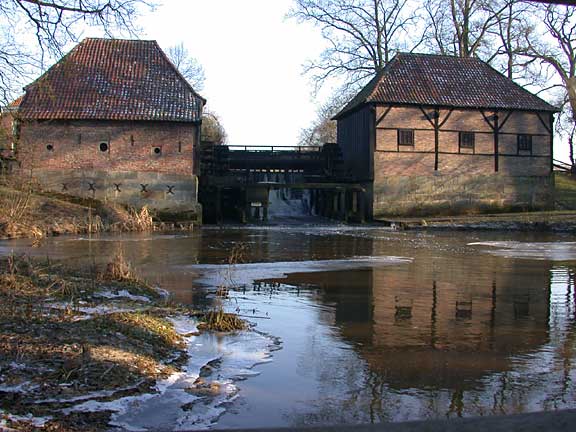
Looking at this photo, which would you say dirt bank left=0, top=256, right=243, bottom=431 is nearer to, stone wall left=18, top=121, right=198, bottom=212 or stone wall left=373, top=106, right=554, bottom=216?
stone wall left=18, top=121, right=198, bottom=212

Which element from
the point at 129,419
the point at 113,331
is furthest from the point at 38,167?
the point at 129,419

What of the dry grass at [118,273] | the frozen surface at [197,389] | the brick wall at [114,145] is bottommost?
the frozen surface at [197,389]

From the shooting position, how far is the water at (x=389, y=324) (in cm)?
481

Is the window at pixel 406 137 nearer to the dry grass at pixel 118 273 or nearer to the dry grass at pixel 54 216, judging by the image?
the dry grass at pixel 54 216

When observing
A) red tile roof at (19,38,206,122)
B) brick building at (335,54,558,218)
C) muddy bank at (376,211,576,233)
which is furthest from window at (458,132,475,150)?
red tile roof at (19,38,206,122)

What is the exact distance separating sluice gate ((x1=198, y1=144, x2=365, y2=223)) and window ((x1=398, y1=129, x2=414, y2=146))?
296 cm

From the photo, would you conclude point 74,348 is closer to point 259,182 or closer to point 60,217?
point 60,217

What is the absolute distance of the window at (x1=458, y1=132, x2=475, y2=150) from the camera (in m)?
32.4

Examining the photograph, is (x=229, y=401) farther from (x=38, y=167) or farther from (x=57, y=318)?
(x=38, y=167)

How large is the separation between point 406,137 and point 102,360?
28.1 meters

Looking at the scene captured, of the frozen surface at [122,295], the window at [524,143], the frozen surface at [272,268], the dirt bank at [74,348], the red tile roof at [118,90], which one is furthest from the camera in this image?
the window at [524,143]

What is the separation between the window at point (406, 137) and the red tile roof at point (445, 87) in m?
1.34

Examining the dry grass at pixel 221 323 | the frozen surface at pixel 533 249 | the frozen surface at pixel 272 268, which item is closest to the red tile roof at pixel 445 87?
the frozen surface at pixel 533 249

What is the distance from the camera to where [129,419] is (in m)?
4.12
